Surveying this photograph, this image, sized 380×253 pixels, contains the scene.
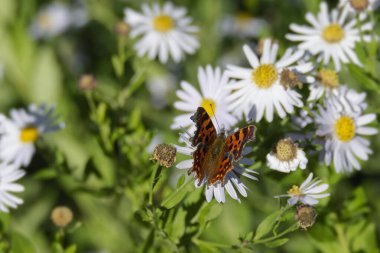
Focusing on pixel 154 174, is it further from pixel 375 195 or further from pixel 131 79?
pixel 375 195

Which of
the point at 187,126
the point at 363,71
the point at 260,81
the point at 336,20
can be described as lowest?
the point at 187,126

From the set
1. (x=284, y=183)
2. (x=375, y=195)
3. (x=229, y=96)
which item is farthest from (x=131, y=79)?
(x=375, y=195)

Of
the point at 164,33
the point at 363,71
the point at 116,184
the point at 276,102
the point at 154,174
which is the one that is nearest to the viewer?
the point at 154,174

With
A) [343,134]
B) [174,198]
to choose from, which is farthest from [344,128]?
[174,198]

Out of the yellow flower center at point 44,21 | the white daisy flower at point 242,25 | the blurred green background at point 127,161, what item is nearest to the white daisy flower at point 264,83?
the blurred green background at point 127,161

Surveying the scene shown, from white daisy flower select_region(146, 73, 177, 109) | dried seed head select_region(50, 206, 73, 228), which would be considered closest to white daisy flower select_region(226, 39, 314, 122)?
dried seed head select_region(50, 206, 73, 228)

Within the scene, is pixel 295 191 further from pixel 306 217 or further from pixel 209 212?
pixel 209 212

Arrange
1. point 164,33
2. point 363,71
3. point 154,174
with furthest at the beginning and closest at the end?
1. point 164,33
2. point 363,71
3. point 154,174
